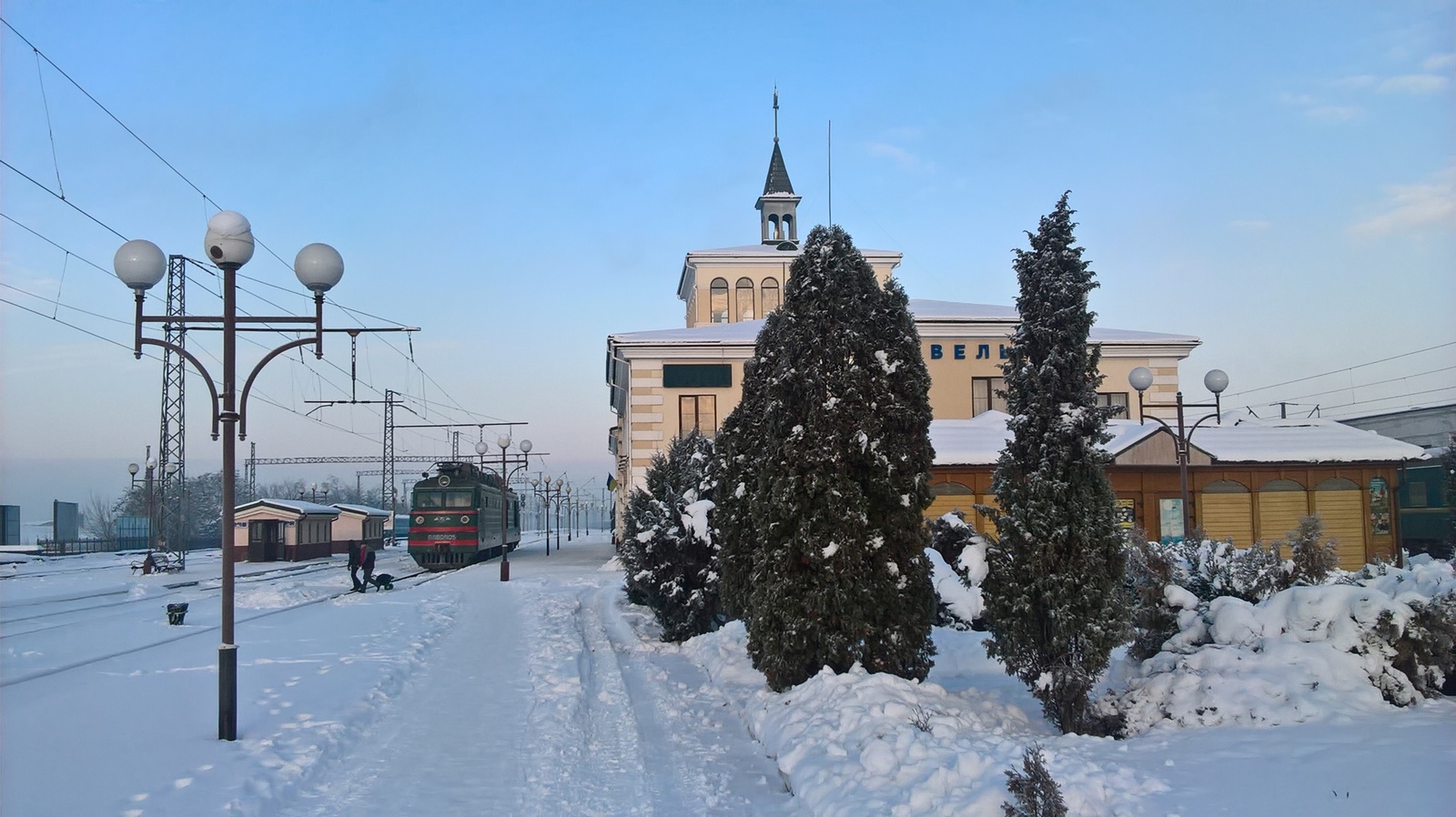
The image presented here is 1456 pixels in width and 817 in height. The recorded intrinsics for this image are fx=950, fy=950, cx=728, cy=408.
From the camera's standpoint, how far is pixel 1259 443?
73.0 ft

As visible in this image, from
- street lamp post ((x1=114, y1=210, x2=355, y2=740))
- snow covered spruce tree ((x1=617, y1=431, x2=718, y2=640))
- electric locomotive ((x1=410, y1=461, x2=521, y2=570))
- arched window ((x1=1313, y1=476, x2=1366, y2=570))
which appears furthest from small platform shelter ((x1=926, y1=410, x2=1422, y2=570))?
electric locomotive ((x1=410, y1=461, x2=521, y2=570))

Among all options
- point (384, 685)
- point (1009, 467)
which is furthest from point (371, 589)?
point (1009, 467)

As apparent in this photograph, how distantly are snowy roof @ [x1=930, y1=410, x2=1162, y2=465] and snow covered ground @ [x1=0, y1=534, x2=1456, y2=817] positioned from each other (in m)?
9.34

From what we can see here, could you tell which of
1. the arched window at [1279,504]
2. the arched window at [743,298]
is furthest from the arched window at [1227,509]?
the arched window at [743,298]

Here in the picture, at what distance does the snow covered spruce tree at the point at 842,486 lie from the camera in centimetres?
1045

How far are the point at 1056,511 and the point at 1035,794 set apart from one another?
3.55 m

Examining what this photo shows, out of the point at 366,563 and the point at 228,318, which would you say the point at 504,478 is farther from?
the point at 228,318

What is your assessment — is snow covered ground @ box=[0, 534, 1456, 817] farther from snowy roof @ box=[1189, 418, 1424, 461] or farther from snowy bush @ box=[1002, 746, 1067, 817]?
snowy roof @ box=[1189, 418, 1424, 461]

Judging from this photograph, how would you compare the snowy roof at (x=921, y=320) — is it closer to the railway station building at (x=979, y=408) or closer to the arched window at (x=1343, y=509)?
the railway station building at (x=979, y=408)

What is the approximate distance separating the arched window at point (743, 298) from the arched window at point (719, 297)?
0.44 m

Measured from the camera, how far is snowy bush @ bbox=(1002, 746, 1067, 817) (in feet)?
18.4

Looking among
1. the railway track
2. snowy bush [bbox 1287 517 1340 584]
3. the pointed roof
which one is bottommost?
the railway track

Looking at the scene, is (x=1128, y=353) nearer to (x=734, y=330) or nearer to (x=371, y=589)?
(x=734, y=330)

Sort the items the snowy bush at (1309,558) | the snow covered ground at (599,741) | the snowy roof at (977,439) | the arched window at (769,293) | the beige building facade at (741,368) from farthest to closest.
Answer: the arched window at (769,293) → the beige building facade at (741,368) → the snowy roof at (977,439) → the snowy bush at (1309,558) → the snow covered ground at (599,741)
